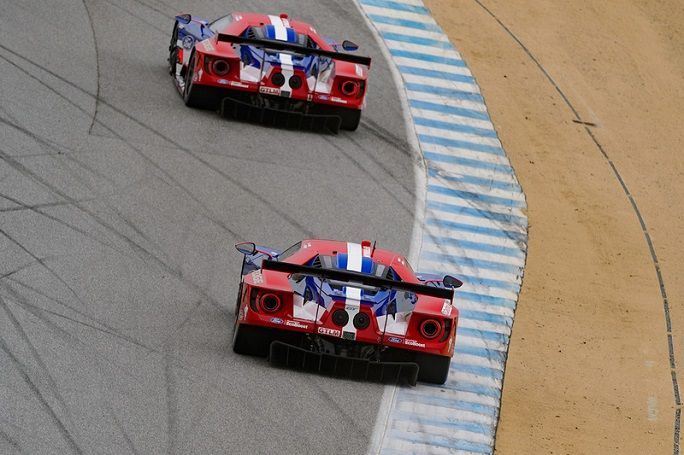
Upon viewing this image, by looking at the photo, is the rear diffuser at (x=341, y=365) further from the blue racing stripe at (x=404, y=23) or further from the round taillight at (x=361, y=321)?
the blue racing stripe at (x=404, y=23)

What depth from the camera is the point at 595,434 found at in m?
14.6

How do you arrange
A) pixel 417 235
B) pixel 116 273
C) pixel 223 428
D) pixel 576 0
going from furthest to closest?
pixel 576 0 < pixel 417 235 < pixel 116 273 < pixel 223 428

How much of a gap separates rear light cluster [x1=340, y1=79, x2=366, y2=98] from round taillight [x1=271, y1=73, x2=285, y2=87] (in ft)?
2.79

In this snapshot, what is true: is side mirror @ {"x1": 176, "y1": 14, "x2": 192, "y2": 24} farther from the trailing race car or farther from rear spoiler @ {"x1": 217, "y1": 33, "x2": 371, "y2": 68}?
rear spoiler @ {"x1": 217, "y1": 33, "x2": 371, "y2": 68}

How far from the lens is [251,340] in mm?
14078

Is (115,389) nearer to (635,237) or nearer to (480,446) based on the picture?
(480,446)

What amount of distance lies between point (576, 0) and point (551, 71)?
3.51m

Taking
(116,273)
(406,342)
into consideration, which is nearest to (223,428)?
(406,342)

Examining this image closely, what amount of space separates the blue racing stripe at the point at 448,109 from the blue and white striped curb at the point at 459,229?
15mm

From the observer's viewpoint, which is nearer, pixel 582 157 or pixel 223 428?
pixel 223 428

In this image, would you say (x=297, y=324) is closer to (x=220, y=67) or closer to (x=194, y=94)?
(x=220, y=67)

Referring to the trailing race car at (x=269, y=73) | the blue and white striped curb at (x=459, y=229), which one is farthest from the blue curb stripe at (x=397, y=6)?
the trailing race car at (x=269, y=73)

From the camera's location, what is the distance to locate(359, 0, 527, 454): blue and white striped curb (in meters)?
14.1

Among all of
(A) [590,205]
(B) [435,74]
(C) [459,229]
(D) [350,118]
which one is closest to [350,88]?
(D) [350,118]
